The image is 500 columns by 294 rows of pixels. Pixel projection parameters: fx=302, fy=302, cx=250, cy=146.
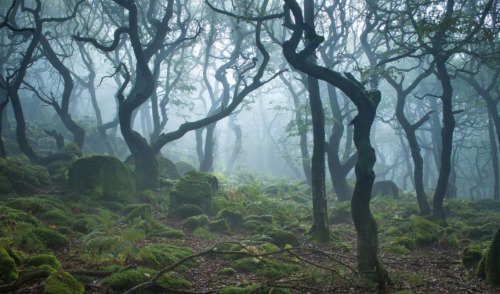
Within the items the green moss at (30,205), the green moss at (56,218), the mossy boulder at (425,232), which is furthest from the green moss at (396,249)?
the green moss at (30,205)

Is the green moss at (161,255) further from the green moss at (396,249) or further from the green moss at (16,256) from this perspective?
the green moss at (396,249)

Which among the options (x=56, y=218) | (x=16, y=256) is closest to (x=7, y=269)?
(x=16, y=256)

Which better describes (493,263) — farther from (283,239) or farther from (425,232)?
(283,239)

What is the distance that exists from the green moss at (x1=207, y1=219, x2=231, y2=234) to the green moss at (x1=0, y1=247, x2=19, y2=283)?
247 inches

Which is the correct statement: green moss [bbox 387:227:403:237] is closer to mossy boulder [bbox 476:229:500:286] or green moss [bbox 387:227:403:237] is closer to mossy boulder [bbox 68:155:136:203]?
mossy boulder [bbox 476:229:500:286]

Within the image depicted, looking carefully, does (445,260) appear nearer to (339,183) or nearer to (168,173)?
(339,183)

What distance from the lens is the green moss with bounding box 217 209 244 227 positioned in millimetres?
10859

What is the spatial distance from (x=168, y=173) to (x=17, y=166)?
740 centimetres

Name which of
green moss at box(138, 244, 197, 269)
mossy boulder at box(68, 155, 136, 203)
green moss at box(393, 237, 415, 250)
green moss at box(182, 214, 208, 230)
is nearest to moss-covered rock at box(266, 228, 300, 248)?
green moss at box(182, 214, 208, 230)

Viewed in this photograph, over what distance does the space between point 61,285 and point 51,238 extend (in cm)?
263

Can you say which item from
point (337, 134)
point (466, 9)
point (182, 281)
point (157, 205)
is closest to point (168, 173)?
point (157, 205)

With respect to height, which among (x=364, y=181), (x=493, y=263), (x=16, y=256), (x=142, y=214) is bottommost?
(x=16, y=256)

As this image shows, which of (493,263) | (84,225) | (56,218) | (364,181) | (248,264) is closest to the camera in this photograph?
(493,263)

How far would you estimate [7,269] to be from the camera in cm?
388
